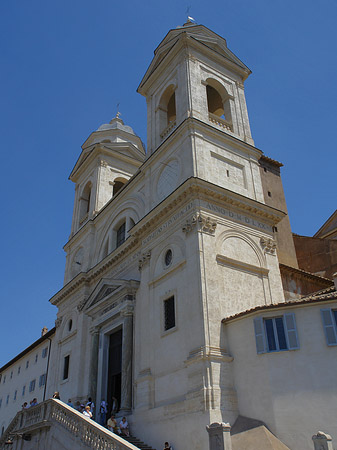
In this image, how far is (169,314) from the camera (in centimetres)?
1703

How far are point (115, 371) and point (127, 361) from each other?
199cm

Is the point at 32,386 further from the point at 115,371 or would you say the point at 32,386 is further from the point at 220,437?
the point at 220,437

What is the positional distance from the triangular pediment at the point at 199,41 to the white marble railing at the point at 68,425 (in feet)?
57.9

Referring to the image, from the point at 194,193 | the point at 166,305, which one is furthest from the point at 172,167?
the point at 166,305

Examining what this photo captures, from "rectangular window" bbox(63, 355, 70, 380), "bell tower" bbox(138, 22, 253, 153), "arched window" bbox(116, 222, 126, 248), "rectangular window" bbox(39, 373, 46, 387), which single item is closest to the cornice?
"bell tower" bbox(138, 22, 253, 153)

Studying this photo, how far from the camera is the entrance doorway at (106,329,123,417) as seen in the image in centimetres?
1953

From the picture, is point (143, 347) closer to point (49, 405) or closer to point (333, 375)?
point (49, 405)

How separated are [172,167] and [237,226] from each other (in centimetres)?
421

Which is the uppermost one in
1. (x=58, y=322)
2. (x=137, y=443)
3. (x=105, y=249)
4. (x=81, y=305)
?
(x=105, y=249)

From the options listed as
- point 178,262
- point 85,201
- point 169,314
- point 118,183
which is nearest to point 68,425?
point 169,314

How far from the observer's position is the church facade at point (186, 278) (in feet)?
45.9

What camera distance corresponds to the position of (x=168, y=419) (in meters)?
14.8

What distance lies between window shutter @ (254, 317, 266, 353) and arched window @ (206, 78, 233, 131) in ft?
35.4

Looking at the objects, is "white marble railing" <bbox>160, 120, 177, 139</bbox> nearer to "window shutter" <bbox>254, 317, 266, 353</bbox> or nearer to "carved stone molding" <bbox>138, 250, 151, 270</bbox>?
"carved stone molding" <bbox>138, 250, 151, 270</bbox>
